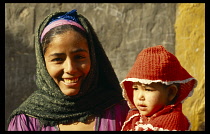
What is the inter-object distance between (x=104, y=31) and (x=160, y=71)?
2.32 m

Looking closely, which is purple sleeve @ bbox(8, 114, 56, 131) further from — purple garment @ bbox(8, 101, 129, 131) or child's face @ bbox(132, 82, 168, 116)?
child's face @ bbox(132, 82, 168, 116)

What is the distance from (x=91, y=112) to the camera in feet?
10.9

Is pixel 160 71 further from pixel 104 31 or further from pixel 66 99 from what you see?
pixel 104 31

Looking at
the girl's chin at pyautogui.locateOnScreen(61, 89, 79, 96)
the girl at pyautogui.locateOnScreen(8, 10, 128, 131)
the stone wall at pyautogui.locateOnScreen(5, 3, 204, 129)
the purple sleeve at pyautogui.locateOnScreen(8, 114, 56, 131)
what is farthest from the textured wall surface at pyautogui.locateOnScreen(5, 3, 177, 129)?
the girl's chin at pyautogui.locateOnScreen(61, 89, 79, 96)

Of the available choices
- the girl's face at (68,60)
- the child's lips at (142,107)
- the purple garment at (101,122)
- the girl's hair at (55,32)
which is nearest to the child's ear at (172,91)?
the child's lips at (142,107)

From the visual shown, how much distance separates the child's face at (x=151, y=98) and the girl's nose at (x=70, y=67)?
0.60 meters

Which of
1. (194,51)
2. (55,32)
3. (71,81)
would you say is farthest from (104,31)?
(71,81)

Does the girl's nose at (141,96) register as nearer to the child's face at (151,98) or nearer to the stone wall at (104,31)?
the child's face at (151,98)

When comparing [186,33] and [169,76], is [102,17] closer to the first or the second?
[186,33]

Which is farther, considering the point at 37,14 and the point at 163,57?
the point at 37,14

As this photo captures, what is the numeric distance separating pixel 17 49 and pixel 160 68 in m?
2.83

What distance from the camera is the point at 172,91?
2871 millimetres

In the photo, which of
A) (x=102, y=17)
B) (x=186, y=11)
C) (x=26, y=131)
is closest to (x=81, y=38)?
(x=26, y=131)

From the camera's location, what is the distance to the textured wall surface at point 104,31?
4965mm
